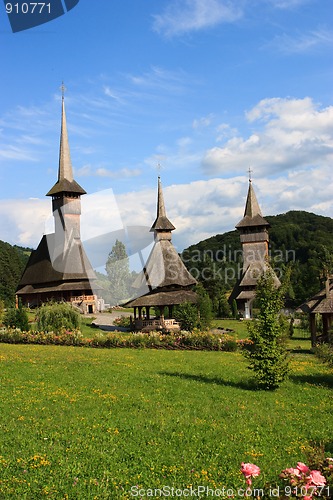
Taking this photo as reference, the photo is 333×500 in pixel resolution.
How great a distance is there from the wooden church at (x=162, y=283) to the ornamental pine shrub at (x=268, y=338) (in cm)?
1857

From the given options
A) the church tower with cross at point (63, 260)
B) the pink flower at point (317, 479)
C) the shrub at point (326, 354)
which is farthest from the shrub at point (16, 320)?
the pink flower at point (317, 479)

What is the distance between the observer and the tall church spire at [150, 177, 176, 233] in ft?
130

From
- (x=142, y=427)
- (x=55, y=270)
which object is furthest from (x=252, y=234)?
(x=142, y=427)

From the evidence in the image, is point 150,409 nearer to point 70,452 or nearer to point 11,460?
point 70,452

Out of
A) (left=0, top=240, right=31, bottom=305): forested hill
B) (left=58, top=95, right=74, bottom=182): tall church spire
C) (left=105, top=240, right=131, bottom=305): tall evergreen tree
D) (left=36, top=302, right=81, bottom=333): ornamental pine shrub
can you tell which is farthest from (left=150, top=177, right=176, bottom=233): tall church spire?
(left=0, top=240, right=31, bottom=305): forested hill

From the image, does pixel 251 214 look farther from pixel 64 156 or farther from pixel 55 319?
pixel 55 319

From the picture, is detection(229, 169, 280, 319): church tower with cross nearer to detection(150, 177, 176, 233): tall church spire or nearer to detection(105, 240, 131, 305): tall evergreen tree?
detection(150, 177, 176, 233): tall church spire

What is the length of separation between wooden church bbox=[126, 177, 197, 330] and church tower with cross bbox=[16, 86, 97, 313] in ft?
42.4

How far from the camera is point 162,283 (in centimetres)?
3553

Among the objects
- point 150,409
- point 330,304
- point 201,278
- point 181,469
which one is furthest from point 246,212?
point 181,469

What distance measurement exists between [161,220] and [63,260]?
14.8m
